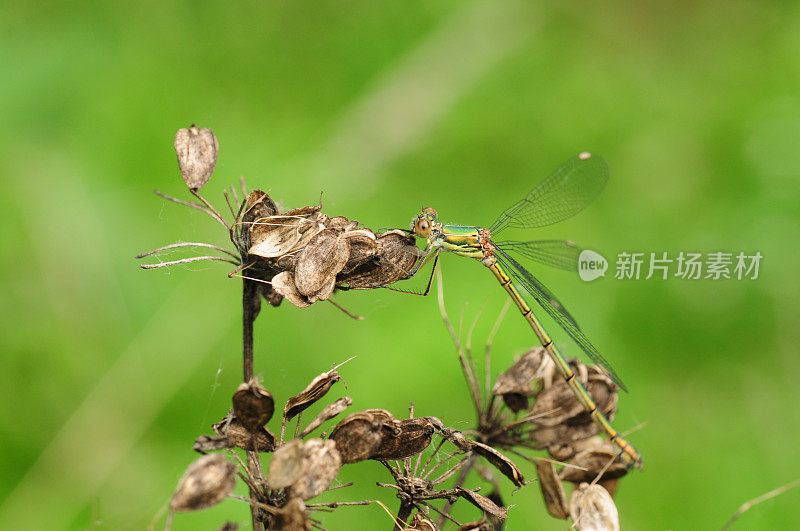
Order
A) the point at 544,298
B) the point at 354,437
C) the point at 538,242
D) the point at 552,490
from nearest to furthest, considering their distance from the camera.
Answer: the point at 354,437 < the point at 552,490 < the point at 544,298 < the point at 538,242

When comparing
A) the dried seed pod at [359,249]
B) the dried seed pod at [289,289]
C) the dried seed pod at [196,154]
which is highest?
the dried seed pod at [196,154]

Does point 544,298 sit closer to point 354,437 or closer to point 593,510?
point 593,510

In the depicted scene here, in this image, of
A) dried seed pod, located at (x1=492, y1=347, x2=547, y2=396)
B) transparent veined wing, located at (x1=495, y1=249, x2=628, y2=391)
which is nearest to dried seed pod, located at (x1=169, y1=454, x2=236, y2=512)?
dried seed pod, located at (x1=492, y1=347, x2=547, y2=396)

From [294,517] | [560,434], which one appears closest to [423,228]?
[560,434]

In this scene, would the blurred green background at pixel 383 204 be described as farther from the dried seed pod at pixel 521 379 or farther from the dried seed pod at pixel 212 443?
the dried seed pod at pixel 212 443

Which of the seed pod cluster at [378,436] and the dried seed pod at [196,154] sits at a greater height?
the dried seed pod at [196,154]

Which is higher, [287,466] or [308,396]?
[308,396]

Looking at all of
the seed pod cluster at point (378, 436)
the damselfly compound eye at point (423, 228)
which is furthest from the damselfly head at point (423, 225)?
the seed pod cluster at point (378, 436)

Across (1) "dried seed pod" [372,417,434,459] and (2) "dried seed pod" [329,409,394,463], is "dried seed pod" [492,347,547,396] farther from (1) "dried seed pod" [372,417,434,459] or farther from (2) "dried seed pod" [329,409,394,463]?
(2) "dried seed pod" [329,409,394,463]
